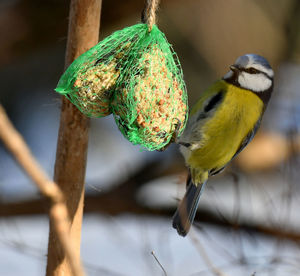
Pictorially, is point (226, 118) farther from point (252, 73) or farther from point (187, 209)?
point (187, 209)

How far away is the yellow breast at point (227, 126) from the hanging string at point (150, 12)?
71 cm

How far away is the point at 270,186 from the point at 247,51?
108 centimetres

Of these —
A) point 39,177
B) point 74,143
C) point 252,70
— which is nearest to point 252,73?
point 252,70

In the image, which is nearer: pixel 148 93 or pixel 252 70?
pixel 148 93

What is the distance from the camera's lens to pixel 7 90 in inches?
179

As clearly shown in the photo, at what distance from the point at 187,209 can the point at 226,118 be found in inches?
18.5

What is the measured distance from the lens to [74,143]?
175 centimetres

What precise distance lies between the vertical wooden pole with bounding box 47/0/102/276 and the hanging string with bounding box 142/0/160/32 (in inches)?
6.9

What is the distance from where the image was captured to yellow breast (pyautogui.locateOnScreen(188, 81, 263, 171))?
2.27 metres

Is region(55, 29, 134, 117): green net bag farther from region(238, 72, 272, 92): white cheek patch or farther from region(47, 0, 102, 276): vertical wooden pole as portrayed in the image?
region(238, 72, 272, 92): white cheek patch

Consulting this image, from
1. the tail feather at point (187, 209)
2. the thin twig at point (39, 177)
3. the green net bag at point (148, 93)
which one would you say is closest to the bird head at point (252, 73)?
the tail feather at point (187, 209)

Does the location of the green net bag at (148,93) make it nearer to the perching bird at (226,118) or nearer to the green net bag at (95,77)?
the green net bag at (95,77)

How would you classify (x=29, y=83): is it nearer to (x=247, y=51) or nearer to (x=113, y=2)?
(x=113, y=2)

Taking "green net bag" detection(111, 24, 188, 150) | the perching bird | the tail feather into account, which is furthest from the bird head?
"green net bag" detection(111, 24, 188, 150)
